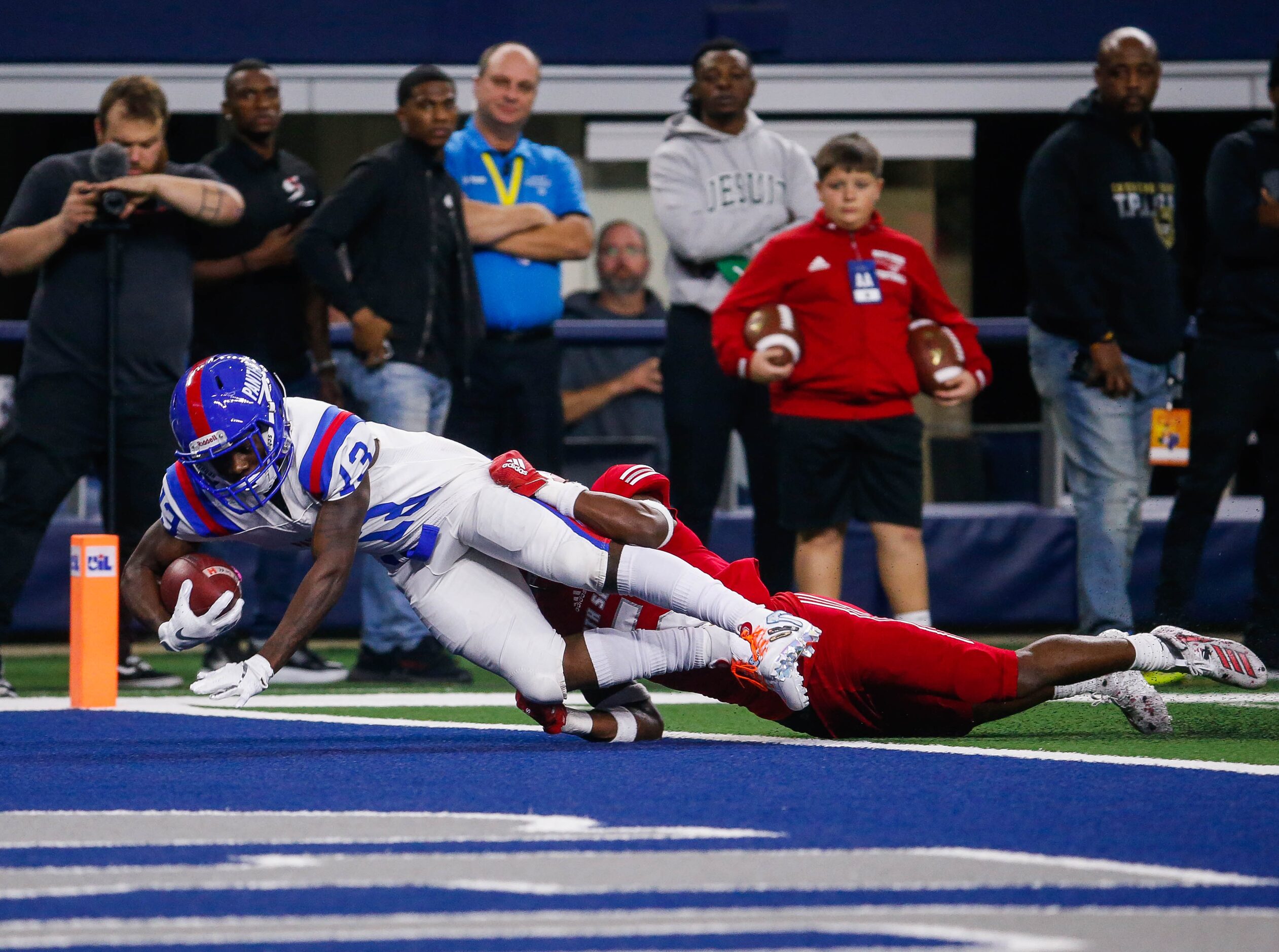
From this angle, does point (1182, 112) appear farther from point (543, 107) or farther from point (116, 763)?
point (116, 763)

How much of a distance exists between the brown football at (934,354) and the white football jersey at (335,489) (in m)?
1.89

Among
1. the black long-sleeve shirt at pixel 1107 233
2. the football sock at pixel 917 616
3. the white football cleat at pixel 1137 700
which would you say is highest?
the black long-sleeve shirt at pixel 1107 233

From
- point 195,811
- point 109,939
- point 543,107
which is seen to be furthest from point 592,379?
point 109,939

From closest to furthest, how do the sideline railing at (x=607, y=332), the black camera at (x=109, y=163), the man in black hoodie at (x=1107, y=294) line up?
the black camera at (x=109, y=163)
the man in black hoodie at (x=1107, y=294)
the sideline railing at (x=607, y=332)

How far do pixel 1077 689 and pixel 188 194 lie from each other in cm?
330

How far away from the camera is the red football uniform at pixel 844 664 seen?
14.9 feet

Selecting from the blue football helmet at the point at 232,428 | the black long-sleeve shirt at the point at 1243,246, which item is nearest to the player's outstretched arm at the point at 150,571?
the blue football helmet at the point at 232,428

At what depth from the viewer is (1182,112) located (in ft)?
30.4

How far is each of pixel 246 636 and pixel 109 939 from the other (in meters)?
4.27

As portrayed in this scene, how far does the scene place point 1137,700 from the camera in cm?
478

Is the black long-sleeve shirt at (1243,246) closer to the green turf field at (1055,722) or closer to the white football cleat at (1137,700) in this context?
the green turf field at (1055,722)

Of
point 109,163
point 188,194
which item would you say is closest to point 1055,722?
point 188,194

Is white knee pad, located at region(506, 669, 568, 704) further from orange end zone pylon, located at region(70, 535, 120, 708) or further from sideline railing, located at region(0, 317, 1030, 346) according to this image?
sideline railing, located at region(0, 317, 1030, 346)

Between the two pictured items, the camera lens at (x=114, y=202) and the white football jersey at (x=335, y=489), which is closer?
the white football jersey at (x=335, y=489)
